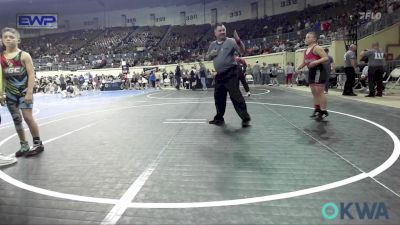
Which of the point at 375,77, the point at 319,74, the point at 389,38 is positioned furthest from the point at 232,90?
the point at 389,38

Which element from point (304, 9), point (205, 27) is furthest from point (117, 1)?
point (304, 9)

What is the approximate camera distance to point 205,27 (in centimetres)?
4447

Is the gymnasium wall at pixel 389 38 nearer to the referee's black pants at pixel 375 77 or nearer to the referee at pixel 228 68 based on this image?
the referee's black pants at pixel 375 77

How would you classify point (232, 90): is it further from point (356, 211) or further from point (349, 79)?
point (349, 79)

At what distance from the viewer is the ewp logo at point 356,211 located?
8.16 ft

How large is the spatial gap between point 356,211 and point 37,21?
119 feet

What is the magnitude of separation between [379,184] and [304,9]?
35.4 m

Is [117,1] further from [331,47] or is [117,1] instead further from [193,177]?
[193,177]

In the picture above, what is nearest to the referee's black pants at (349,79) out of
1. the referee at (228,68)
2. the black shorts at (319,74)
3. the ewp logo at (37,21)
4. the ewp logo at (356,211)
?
the black shorts at (319,74)

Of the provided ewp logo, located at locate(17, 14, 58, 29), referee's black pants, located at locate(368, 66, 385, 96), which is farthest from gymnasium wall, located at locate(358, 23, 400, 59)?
ewp logo, located at locate(17, 14, 58, 29)

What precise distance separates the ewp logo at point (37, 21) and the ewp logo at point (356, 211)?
33.1 m

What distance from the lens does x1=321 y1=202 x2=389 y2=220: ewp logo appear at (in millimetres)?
2486

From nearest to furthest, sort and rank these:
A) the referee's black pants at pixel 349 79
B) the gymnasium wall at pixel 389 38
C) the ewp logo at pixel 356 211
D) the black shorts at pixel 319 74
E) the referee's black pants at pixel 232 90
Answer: the ewp logo at pixel 356 211
the referee's black pants at pixel 232 90
the black shorts at pixel 319 74
the referee's black pants at pixel 349 79
the gymnasium wall at pixel 389 38

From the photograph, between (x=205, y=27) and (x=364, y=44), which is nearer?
(x=364, y=44)
